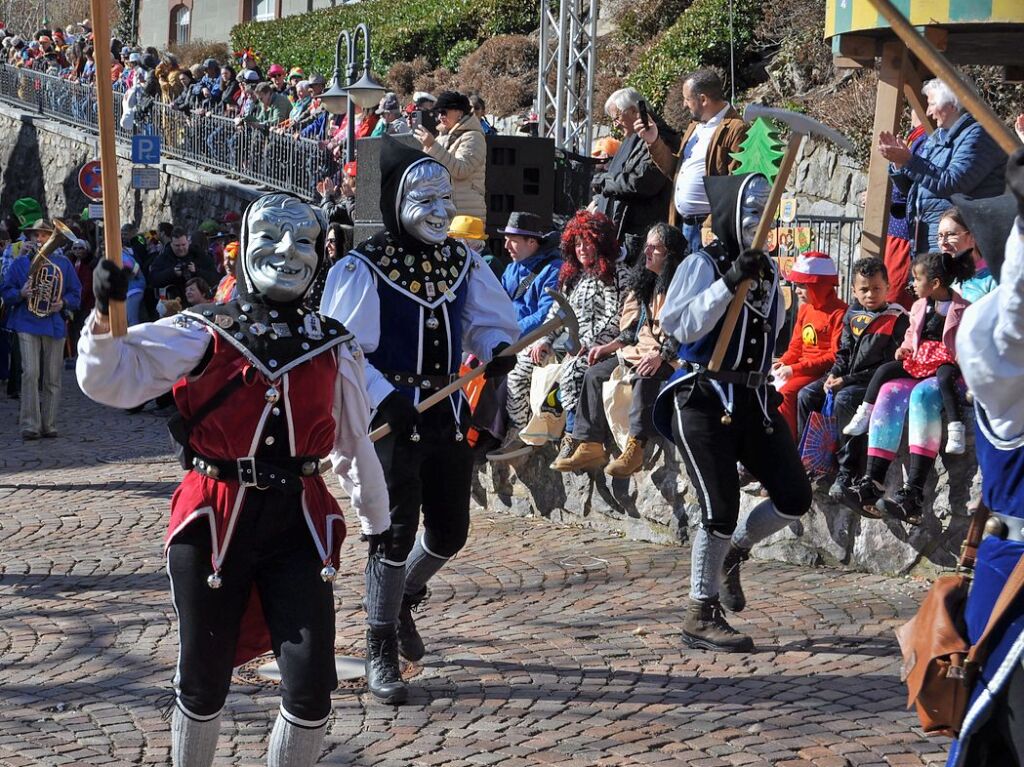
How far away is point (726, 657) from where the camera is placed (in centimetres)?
640

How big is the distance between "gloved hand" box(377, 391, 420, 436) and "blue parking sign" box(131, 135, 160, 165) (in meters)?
17.9

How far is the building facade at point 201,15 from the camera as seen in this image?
41.4 meters

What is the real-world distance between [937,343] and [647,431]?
194cm

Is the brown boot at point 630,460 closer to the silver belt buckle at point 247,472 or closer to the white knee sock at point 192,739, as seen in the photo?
the silver belt buckle at point 247,472

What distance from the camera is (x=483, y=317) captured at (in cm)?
606

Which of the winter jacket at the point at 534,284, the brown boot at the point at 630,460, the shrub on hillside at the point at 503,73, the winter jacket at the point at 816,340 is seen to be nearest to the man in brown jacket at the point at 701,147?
the winter jacket at the point at 534,284

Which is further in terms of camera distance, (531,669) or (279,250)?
(531,669)

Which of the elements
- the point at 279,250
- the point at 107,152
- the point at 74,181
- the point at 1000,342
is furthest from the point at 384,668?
the point at 74,181

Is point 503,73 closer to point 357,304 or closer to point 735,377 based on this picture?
point 735,377

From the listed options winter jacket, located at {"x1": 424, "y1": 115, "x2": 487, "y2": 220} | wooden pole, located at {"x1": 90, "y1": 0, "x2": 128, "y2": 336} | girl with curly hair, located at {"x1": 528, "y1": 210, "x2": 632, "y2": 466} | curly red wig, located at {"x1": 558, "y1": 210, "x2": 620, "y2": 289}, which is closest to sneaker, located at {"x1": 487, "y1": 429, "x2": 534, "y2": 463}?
girl with curly hair, located at {"x1": 528, "y1": 210, "x2": 632, "y2": 466}

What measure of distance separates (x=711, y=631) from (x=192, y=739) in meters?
2.84

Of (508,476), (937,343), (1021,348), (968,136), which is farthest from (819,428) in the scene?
(1021,348)

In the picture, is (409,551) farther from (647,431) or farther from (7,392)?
(7,392)

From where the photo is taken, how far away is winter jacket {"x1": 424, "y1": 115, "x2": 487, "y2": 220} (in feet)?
39.2
